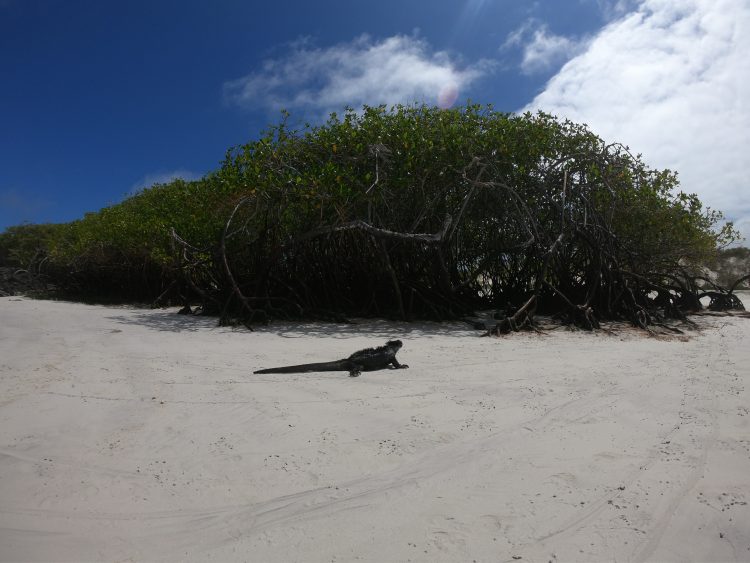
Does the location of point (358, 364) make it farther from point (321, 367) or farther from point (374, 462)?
point (374, 462)

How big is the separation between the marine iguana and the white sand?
15 cm

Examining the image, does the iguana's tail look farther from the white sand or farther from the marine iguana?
the white sand

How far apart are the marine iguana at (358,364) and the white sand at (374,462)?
0.49 ft

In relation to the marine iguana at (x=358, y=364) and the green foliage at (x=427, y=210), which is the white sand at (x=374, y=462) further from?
the green foliage at (x=427, y=210)

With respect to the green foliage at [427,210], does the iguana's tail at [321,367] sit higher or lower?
lower

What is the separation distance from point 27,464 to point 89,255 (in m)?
12.9

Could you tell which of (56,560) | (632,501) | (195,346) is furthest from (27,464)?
(195,346)

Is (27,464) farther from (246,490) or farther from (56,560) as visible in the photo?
(246,490)

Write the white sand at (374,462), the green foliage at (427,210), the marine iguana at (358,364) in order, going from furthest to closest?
the green foliage at (427,210) → the marine iguana at (358,364) → the white sand at (374,462)

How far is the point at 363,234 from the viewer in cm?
885

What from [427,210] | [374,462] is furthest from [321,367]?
[427,210]

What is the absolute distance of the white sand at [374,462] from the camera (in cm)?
171

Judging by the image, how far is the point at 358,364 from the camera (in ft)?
13.4

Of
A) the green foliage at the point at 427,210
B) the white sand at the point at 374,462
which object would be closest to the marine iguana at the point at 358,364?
the white sand at the point at 374,462
